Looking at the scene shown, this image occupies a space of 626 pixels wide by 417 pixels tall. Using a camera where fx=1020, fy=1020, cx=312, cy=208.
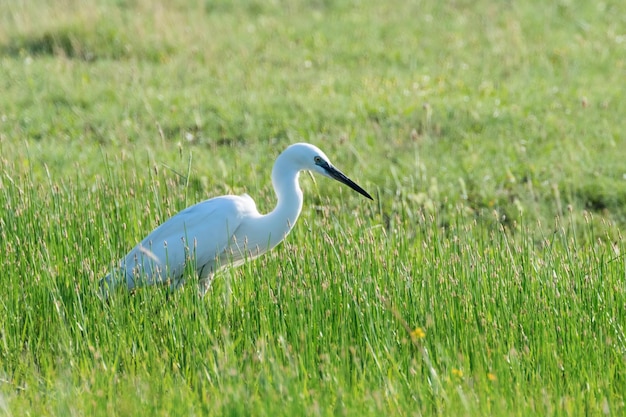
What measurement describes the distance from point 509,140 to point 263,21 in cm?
511

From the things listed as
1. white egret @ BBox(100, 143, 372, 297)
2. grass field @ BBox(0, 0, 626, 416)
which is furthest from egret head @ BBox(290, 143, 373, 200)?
grass field @ BBox(0, 0, 626, 416)

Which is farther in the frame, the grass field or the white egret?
the white egret

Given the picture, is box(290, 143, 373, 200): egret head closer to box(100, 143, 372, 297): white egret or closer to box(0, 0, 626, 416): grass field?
box(100, 143, 372, 297): white egret

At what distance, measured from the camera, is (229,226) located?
208 inches

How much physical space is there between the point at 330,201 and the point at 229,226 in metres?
1.83

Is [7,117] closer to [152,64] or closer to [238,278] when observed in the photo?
[152,64]

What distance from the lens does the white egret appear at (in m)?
5.20

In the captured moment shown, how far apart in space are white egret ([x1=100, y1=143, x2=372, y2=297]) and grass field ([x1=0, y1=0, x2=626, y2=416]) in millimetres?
164

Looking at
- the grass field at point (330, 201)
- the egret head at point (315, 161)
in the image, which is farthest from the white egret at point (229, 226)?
the grass field at point (330, 201)

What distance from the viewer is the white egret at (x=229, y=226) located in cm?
520

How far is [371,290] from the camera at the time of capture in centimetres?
455

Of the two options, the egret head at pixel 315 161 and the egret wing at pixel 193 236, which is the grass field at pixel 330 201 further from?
the egret head at pixel 315 161

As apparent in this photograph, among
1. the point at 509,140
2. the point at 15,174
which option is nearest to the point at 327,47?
the point at 509,140

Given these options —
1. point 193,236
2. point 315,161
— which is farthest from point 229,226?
point 315,161
